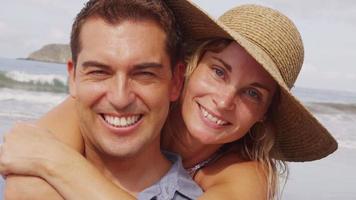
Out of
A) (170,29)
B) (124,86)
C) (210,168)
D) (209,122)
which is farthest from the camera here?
(210,168)

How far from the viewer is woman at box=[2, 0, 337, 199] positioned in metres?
3.05

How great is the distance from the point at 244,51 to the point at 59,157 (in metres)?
1.09

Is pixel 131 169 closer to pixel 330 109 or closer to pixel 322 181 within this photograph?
pixel 322 181

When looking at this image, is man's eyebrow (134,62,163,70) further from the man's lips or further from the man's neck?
the man's neck

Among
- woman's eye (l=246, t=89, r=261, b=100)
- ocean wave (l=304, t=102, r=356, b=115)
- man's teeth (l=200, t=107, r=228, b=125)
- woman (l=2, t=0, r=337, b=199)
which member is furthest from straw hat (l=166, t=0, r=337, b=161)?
ocean wave (l=304, t=102, r=356, b=115)

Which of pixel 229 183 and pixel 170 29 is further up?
pixel 170 29

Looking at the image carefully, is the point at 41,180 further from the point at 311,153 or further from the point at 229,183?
the point at 311,153

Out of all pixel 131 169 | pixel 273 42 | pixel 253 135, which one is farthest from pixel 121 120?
pixel 253 135

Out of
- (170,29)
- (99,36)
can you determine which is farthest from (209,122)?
(99,36)

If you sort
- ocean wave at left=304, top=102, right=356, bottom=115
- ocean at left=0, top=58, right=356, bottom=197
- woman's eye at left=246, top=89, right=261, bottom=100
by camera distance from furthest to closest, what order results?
ocean wave at left=304, top=102, right=356, bottom=115 → ocean at left=0, top=58, right=356, bottom=197 → woman's eye at left=246, top=89, right=261, bottom=100

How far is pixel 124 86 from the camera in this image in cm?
261

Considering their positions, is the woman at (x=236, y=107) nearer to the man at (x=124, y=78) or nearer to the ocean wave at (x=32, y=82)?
the man at (x=124, y=78)

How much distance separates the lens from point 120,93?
2.60m

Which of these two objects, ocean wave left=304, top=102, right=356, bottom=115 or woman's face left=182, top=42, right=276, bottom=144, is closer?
woman's face left=182, top=42, right=276, bottom=144
